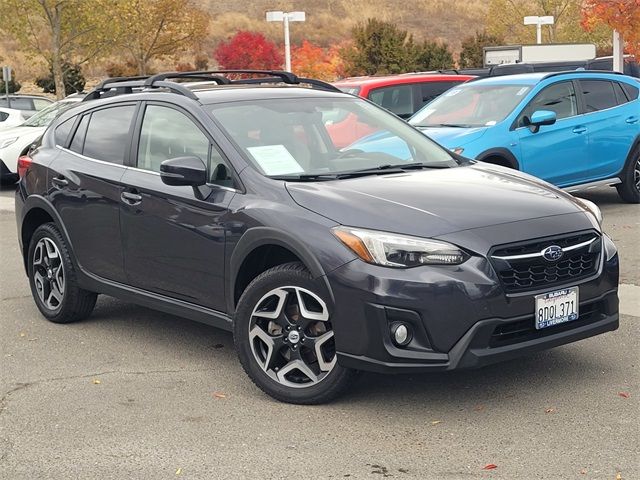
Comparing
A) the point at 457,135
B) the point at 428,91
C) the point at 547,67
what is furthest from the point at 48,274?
the point at 547,67

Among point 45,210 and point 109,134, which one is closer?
point 109,134

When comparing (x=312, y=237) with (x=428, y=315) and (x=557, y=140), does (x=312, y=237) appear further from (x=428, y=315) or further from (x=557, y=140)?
(x=557, y=140)

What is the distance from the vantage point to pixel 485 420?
492 centimetres

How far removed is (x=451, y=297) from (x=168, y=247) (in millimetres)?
1939

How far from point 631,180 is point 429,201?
24.8 feet

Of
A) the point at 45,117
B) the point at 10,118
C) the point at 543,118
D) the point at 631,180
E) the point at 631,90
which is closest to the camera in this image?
the point at 543,118

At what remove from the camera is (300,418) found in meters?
5.02

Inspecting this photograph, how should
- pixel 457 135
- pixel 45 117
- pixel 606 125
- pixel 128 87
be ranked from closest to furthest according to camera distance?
pixel 128 87
pixel 457 135
pixel 606 125
pixel 45 117

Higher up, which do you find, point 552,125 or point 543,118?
point 543,118

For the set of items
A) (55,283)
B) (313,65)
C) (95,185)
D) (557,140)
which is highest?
(95,185)

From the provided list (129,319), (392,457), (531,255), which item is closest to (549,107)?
(129,319)

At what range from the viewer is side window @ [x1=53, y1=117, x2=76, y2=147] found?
7.34 m

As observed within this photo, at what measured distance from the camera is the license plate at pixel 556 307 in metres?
4.92

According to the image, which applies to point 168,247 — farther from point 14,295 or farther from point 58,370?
point 14,295
